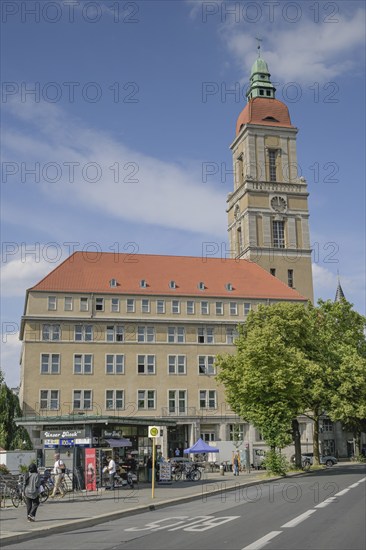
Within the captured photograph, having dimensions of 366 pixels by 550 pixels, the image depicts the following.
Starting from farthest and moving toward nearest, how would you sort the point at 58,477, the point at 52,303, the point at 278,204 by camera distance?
the point at 278,204, the point at 52,303, the point at 58,477

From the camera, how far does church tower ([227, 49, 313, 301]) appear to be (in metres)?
88.1

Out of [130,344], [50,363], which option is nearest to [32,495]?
[50,363]

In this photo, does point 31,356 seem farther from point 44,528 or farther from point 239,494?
point 44,528

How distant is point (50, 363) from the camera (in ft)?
227

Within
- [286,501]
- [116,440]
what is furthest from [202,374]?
[286,501]

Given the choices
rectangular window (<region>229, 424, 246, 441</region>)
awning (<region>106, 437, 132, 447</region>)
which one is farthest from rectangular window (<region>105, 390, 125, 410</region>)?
awning (<region>106, 437, 132, 447</region>)

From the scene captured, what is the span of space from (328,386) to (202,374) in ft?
68.4

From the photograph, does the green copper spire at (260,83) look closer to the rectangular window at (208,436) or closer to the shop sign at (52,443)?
the rectangular window at (208,436)

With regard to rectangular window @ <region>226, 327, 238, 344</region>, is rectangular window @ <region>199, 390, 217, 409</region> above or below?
below

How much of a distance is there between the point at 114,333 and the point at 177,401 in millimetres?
9669

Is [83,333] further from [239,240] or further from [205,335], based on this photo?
[239,240]

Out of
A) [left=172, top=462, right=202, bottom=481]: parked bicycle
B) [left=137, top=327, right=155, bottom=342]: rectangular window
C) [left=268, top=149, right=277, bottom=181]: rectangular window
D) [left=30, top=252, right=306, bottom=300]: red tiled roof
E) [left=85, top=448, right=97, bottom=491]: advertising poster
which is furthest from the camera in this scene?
[left=268, top=149, right=277, bottom=181]: rectangular window

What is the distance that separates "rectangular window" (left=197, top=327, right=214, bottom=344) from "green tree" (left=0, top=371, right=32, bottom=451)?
22556 mm

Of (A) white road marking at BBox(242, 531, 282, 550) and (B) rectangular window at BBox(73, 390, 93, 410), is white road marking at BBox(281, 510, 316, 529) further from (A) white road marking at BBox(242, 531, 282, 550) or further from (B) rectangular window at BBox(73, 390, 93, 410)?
(B) rectangular window at BBox(73, 390, 93, 410)
